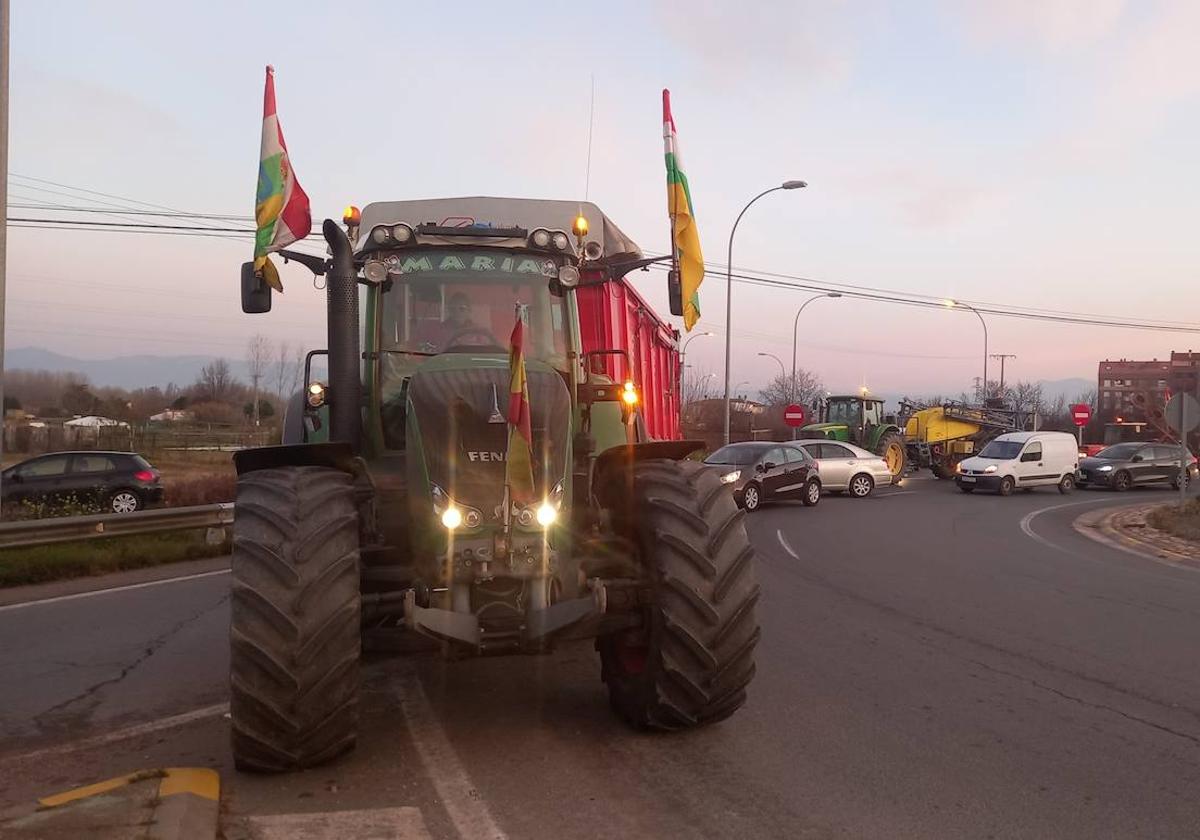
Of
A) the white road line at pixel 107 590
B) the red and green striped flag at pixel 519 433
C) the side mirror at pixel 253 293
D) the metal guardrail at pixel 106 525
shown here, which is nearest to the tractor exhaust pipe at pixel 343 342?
the side mirror at pixel 253 293

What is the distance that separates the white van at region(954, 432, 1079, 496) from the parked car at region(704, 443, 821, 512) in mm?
8492

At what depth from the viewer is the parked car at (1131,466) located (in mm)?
33125

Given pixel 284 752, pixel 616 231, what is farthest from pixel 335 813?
pixel 616 231

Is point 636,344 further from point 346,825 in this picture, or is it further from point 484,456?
point 346,825

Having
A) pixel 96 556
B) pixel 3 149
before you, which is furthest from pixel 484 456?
pixel 3 149

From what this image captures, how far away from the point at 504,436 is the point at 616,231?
4703 millimetres

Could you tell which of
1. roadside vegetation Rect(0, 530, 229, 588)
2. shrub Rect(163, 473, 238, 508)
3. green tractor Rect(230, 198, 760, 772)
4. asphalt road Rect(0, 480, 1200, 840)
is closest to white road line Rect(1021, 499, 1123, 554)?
asphalt road Rect(0, 480, 1200, 840)

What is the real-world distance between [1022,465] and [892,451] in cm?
694

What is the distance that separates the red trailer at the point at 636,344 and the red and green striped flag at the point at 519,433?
1568 millimetres

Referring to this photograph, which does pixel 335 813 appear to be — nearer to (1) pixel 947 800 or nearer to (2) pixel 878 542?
(1) pixel 947 800

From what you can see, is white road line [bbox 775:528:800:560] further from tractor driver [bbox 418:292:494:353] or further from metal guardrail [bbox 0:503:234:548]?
tractor driver [bbox 418:292:494:353]

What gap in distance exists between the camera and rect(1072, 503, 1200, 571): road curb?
52.1ft

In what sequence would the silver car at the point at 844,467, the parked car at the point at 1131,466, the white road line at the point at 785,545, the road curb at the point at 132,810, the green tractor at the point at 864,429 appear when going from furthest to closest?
1. the green tractor at the point at 864,429
2. the parked car at the point at 1131,466
3. the silver car at the point at 844,467
4. the white road line at the point at 785,545
5. the road curb at the point at 132,810

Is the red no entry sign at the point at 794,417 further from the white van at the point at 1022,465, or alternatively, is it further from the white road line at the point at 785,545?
the white road line at the point at 785,545
